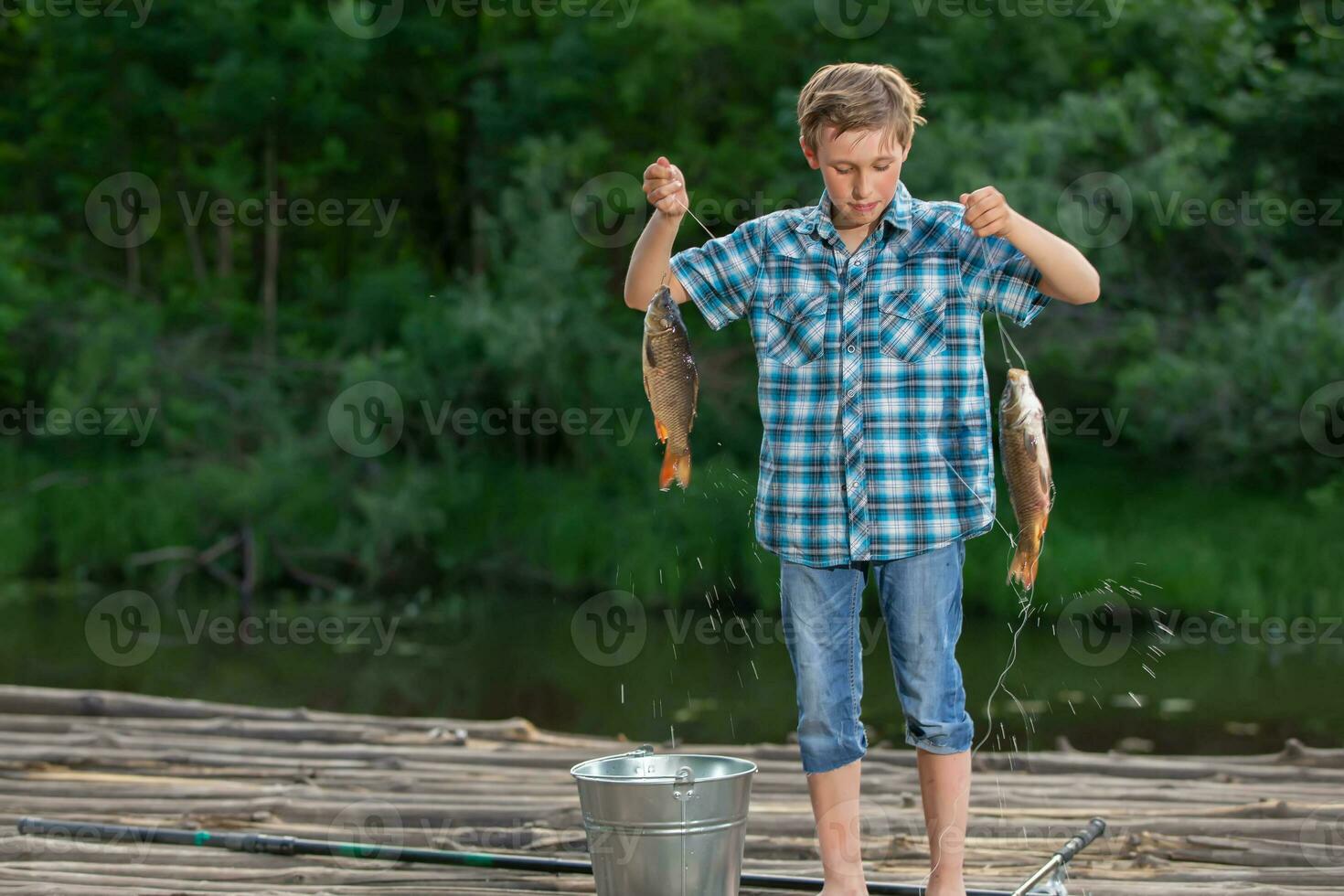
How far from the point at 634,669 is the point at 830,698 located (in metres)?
7.91

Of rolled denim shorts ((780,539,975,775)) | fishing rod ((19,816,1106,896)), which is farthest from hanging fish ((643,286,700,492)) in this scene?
fishing rod ((19,816,1106,896))

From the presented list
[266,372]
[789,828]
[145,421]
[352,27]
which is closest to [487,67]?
[352,27]

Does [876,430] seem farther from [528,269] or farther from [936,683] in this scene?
[528,269]

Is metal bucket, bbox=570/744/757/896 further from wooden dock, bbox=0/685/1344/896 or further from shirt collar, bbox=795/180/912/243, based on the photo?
shirt collar, bbox=795/180/912/243

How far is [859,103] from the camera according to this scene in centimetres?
290

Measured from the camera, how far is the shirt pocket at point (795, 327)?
124 inches

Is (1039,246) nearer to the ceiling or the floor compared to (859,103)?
nearer to the floor

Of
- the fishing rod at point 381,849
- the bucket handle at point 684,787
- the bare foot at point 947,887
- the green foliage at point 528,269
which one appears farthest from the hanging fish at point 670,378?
the green foliage at point 528,269

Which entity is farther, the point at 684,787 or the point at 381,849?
the point at 381,849

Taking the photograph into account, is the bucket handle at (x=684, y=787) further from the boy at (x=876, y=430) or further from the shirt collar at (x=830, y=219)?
the shirt collar at (x=830, y=219)

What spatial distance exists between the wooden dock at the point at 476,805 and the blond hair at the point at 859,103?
5.73ft

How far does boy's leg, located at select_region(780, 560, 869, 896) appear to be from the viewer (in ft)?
10.1

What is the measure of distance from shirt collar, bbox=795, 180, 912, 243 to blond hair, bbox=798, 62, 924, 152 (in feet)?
0.46

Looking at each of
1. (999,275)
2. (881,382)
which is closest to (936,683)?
(881,382)
